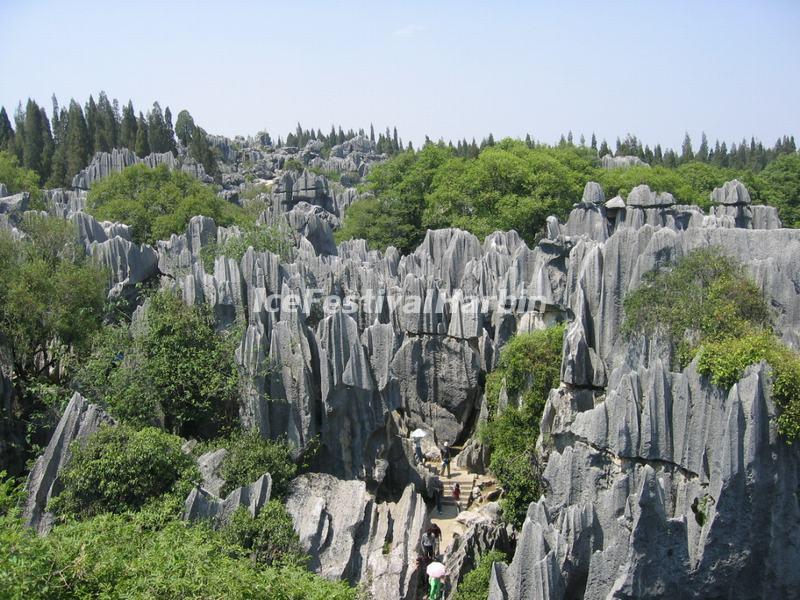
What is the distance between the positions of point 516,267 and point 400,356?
460cm

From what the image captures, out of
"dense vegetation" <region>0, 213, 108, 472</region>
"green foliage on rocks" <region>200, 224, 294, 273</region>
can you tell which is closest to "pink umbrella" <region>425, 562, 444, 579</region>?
"dense vegetation" <region>0, 213, 108, 472</region>

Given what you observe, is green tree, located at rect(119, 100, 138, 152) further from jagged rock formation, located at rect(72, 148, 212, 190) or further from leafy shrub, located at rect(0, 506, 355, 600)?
leafy shrub, located at rect(0, 506, 355, 600)

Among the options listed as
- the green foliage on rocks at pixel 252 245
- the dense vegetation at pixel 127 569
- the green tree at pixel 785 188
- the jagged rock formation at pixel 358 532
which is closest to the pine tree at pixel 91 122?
the green foliage on rocks at pixel 252 245

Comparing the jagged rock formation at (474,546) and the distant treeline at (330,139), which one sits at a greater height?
the distant treeline at (330,139)

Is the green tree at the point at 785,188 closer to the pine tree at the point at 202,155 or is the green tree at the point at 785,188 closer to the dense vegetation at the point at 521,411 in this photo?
the dense vegetation at the point at 521,411

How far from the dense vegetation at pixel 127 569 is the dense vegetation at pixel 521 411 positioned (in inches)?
214

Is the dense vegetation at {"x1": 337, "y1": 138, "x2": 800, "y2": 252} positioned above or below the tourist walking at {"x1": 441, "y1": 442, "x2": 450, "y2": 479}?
above

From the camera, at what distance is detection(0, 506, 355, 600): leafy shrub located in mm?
8055

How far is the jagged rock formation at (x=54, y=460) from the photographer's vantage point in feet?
41.6

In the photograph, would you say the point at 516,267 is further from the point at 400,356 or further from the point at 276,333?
the point at 276,333

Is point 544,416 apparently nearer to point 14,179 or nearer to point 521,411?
point 521,411

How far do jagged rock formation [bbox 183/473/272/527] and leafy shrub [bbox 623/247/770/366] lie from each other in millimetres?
7736

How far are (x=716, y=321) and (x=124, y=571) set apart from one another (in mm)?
10512

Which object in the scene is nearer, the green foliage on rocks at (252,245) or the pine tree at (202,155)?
the green foliage on rocks at (252,245)
